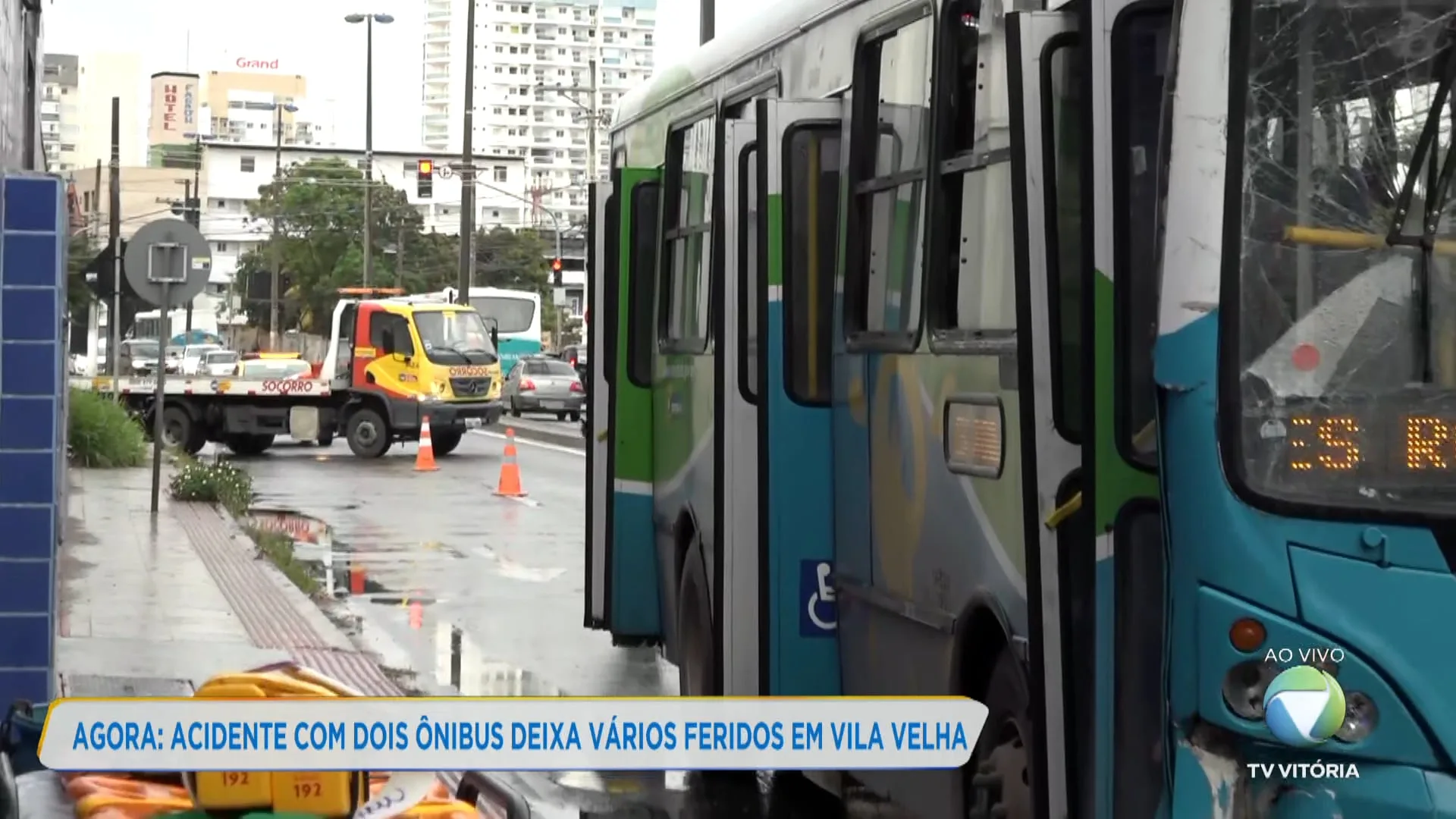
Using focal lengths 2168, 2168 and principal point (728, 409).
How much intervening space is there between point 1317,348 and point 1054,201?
2.53ft

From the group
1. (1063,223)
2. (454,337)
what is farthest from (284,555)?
(454,337)

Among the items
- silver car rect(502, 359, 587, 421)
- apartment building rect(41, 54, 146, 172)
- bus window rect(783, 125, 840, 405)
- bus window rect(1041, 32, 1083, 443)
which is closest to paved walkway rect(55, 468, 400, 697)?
bus window rect(783, 125, 840, 405)

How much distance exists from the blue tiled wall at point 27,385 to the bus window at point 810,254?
8.59 feet

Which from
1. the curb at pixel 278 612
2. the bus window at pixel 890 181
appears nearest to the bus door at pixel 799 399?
the bus window at pixel 890 181

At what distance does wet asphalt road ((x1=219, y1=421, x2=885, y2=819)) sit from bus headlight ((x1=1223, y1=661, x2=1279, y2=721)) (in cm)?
388

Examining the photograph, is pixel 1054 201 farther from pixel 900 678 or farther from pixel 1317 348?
pixel 900 678

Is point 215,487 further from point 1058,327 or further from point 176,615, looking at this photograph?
point 1058,327

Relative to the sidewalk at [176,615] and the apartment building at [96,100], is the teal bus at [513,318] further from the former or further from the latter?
the apartment building at [96,100]

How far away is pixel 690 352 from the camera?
940 centimetres

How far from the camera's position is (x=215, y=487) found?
22719 millimetres

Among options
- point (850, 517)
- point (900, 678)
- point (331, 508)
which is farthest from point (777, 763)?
point (331, 508)

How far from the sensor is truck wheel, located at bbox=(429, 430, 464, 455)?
3412 centimetres

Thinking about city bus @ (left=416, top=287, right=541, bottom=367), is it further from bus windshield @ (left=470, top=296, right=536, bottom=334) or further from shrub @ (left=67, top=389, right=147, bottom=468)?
shrub @ (left=67, top=389, right=147, bottom=468)

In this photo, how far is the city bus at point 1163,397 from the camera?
14.6 feet
